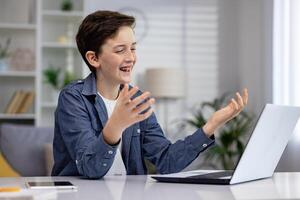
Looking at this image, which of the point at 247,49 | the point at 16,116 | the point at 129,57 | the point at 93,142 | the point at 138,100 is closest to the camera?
the point at 138,100

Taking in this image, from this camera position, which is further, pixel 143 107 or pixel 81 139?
pixel 81 139

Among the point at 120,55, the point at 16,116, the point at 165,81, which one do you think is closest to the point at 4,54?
the point at 16,116

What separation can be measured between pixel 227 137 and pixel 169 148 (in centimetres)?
282

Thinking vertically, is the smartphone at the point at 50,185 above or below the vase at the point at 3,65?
below

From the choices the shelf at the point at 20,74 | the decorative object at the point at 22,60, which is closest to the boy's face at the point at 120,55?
the shelf at the point at 20,74

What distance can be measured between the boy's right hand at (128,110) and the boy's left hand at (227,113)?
362mm

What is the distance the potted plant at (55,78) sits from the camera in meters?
4.86

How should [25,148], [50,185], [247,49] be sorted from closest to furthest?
[50,185], [25,148], [247,49]

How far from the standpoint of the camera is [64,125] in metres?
1.92

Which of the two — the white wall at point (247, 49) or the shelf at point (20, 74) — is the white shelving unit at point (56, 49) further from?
the white wall at point (247, 49)

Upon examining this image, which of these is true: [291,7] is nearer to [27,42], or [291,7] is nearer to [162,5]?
[162,5]

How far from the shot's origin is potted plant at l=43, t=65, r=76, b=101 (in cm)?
486

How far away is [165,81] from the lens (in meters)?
4.75

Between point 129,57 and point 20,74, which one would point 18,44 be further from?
point 129,57
